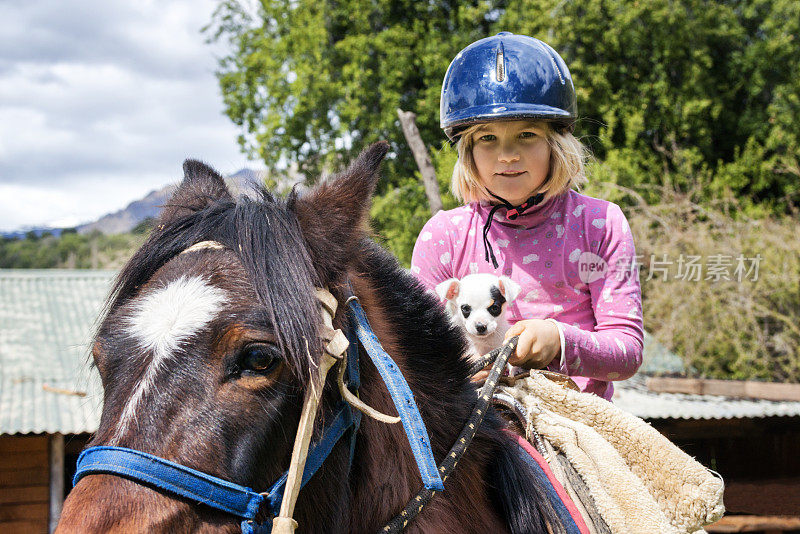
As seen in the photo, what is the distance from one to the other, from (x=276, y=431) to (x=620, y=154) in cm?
2001

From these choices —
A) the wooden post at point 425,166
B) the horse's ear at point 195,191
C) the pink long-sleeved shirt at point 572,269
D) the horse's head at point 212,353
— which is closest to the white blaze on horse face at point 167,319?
the horse's head at point 212,353

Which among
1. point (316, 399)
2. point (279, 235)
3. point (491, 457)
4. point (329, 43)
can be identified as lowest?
point (491, 457)

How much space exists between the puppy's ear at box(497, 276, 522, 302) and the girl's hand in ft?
1.44

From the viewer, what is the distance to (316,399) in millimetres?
1322

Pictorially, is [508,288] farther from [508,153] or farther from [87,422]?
[87,422]

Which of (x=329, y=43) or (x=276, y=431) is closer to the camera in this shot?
(x=276, y=431)

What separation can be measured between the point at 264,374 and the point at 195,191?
2.23 ft

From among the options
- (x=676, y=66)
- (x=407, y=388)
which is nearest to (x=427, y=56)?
(x=676, y=66)

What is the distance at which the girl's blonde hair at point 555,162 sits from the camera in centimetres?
239

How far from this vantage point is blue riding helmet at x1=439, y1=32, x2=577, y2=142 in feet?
7.56

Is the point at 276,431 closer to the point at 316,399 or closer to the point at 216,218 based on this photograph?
the point at 316,399

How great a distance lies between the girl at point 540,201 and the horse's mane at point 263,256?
1.03 meters

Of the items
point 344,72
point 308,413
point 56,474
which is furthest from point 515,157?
point 344,72

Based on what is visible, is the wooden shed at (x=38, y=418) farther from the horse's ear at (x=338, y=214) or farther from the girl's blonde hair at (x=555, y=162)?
the horse's ear at (x=338, y=214)
